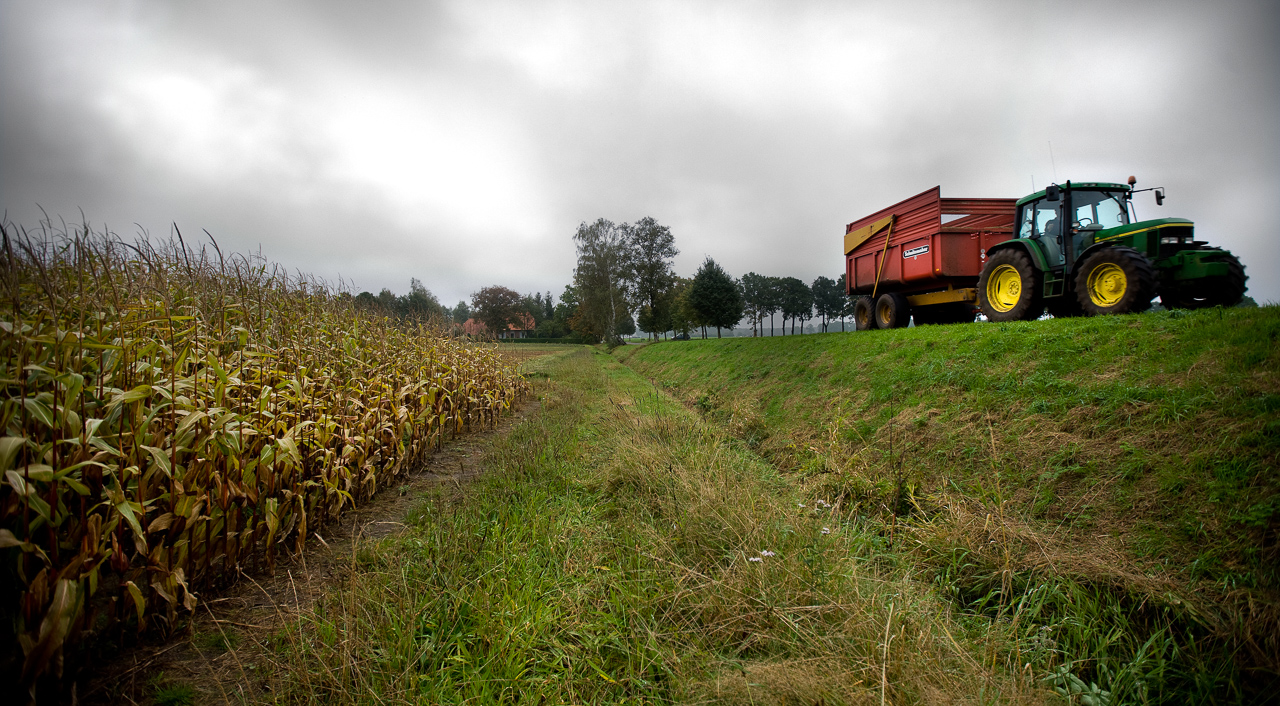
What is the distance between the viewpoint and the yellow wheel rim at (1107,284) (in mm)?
6203

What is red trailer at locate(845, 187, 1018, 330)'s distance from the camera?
9.87 metres

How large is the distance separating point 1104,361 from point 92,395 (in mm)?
8452

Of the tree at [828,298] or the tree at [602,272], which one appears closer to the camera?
the tree at [602,272]

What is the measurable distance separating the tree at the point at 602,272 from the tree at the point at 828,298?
44.7m

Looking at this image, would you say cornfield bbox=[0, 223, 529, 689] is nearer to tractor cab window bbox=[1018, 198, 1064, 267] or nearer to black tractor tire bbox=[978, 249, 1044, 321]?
black tractor tire bbox=[978, 249, 1044, 321]

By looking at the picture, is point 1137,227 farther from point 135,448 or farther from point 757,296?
point 757,296

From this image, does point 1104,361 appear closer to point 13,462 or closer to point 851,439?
point 851,439

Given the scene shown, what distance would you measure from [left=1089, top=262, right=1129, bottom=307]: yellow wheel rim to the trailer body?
10.9ft

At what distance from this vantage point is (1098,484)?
359 cm

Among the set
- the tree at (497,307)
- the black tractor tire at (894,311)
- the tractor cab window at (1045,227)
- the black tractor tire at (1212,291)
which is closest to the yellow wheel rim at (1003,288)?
the tractor cab window at (1045,227)

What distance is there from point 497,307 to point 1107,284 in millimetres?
32357

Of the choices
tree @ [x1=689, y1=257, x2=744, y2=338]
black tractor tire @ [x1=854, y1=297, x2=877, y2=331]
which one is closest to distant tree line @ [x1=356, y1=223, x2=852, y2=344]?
tree @ [x1=689, y1=257, x2=744, y2=338]

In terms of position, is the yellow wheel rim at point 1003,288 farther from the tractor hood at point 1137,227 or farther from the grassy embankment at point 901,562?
the grassy embankment at point 901,562

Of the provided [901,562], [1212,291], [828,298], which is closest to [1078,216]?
[1212,291]
